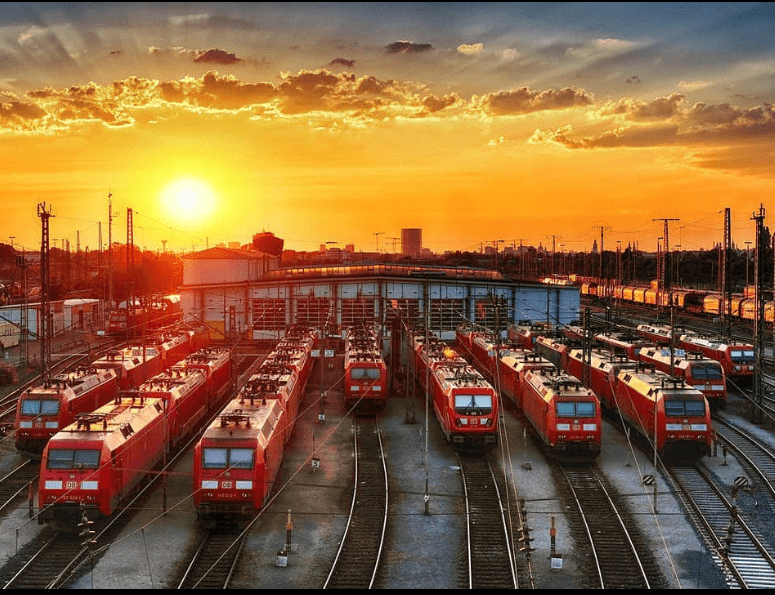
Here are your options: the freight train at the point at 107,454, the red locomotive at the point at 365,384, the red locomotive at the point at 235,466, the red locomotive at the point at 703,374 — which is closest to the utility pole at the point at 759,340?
the red locomotive at the point at 703,374

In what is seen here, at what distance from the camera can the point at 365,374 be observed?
119 feet

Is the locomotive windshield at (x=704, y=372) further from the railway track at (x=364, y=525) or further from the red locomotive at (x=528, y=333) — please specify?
the railway track at (x=364, y=525)

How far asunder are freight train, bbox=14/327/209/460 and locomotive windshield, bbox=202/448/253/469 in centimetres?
920

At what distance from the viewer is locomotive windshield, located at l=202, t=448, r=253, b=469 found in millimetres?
21281

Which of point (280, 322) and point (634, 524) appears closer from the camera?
point (634, 524)

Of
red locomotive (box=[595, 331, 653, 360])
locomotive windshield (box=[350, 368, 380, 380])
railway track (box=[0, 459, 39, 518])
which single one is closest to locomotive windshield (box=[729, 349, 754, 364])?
red locomotive (box=[595, 331, 653, 360])

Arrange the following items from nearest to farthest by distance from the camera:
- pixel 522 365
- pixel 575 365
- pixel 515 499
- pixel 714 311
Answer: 1. pixel 515 499
2. pixel 522 365
3. pixel 575 365
4. pixel 714 311

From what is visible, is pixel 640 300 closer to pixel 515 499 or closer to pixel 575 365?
pixel 575 365

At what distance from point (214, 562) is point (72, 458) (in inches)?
208

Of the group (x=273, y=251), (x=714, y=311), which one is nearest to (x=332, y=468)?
(x=714, y=311)

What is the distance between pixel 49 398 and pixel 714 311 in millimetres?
67100

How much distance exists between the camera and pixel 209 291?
219 ft

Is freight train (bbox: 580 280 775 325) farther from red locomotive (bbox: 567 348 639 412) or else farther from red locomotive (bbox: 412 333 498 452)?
red locomotive (bbox: 412 333 498 452)

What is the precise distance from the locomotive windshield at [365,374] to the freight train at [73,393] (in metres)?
11.2
